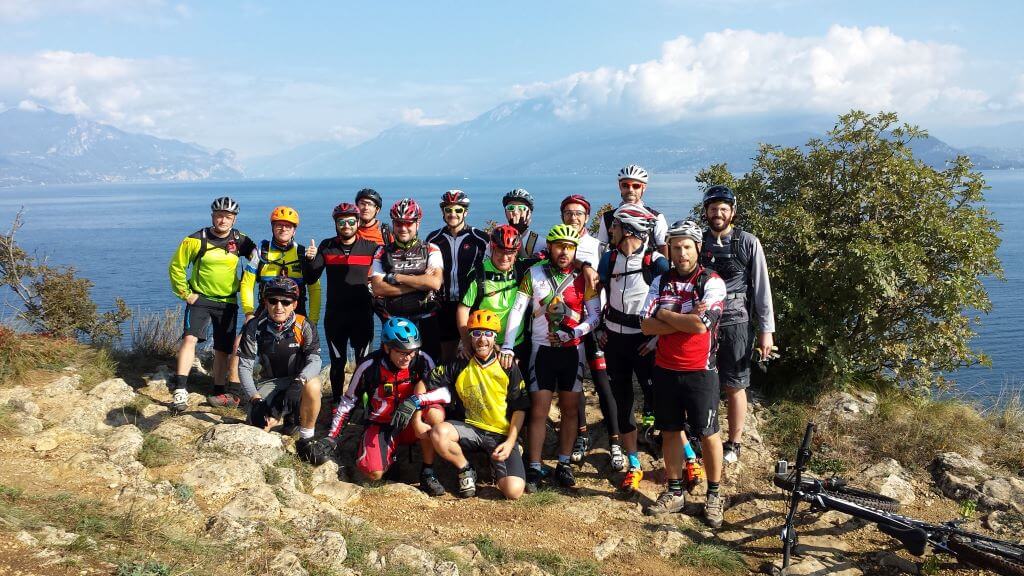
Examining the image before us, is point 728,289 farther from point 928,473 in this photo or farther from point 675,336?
point 928,473

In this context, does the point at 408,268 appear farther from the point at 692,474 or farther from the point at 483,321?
the point at 692,474

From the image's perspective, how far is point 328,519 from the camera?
18.2ft

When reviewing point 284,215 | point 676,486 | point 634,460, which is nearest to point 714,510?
point 676,486

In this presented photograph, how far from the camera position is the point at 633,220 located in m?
6.60

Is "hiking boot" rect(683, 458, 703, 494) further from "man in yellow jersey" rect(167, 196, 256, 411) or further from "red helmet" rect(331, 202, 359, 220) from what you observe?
"man in yellow jersey" rect(167, 196, 256, 411)

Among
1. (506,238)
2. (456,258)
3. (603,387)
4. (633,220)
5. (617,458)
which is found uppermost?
(633,220)

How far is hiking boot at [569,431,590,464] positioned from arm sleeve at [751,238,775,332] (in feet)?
8.03

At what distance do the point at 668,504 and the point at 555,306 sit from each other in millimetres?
2274

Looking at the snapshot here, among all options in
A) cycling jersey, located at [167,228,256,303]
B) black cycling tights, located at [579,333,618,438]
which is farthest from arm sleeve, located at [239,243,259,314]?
black cycling tights, located at [579,333,618,438]

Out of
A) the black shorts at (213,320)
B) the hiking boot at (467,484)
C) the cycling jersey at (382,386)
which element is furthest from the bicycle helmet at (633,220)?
the black shorts at (213,320)

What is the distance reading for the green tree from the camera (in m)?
7.79

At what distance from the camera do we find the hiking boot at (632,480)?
22.0 ft

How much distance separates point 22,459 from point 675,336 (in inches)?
234

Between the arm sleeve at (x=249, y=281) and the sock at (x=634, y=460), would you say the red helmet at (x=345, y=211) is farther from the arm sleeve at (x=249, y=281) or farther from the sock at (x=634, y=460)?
the sock at (x=634, y=460)
